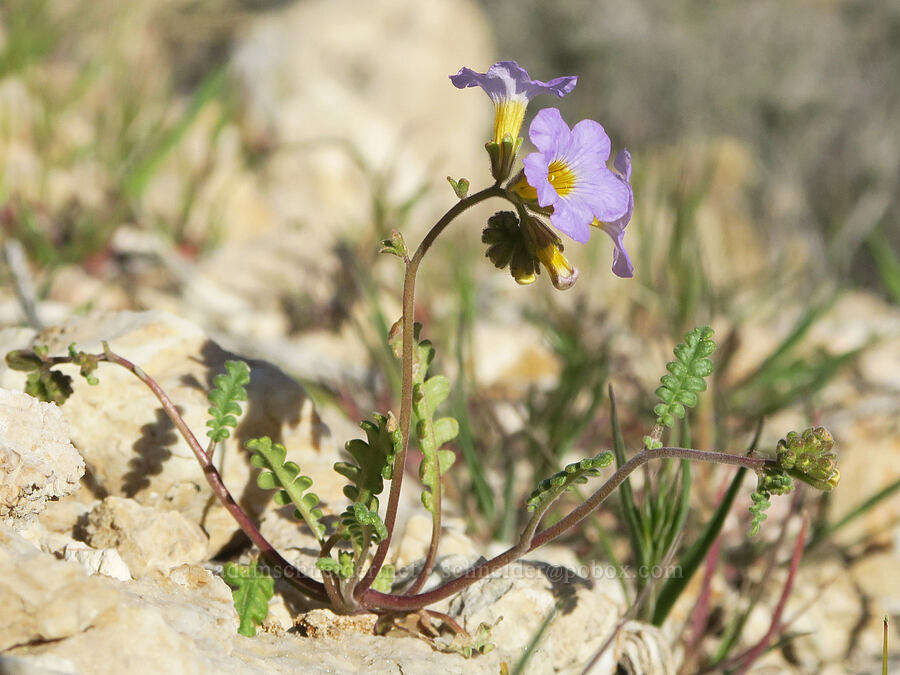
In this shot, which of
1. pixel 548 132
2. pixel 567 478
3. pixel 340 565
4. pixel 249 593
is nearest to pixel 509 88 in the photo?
pixel 548 132

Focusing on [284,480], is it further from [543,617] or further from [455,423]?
[543,617]

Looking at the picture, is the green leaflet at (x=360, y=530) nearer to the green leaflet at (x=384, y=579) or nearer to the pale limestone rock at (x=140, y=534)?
the green leaflet at (x=384, y=579)

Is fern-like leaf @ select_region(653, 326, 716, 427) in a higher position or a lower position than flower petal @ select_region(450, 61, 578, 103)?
lower

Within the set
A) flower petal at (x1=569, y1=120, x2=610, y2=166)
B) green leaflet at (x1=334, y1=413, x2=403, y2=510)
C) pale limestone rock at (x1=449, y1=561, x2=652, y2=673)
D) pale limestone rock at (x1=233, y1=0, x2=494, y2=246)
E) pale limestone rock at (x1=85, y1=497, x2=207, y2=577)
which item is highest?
pale limestone rock at (x1=233, y1=0, x2=494, y2=246)

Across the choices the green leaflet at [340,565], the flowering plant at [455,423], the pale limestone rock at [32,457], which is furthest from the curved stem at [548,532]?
the pale limestone rock at [32,457]

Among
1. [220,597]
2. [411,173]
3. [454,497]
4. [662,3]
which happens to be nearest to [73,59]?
[411,173]

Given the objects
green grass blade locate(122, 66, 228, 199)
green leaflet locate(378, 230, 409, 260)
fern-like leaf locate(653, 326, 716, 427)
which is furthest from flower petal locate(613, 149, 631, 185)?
green grass blade locate(122, 66, 228, 199)

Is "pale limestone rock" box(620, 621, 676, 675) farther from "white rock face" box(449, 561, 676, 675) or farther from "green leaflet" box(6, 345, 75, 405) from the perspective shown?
"green leaflet" box(6, 345, 75, 405)

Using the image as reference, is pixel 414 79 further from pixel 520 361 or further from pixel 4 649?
pixel 4 649
